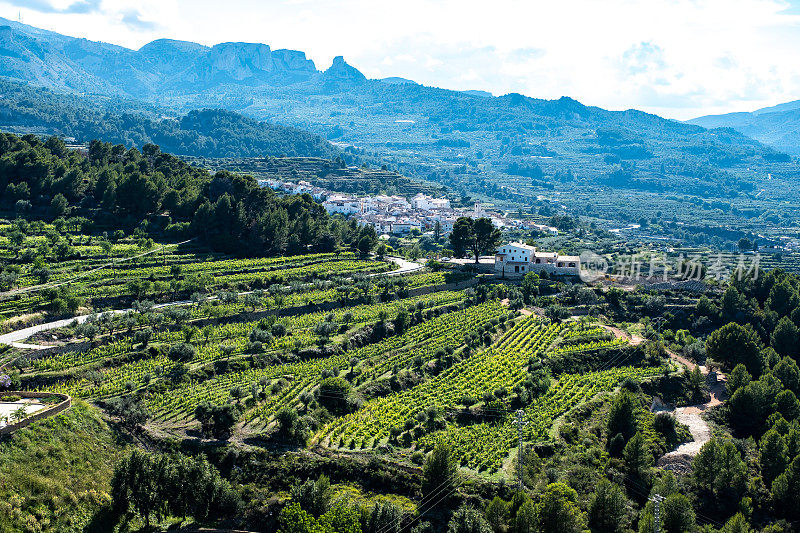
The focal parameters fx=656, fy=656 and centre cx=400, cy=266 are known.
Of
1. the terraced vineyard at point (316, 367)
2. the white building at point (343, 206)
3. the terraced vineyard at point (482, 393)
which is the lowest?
the terraced vineyard at point (482, 393)

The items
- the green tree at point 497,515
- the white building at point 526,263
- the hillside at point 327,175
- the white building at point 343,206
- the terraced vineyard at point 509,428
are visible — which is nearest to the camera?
the green tree at point 497,515

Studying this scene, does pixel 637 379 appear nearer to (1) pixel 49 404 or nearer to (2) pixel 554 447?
(2) pixel 554 447

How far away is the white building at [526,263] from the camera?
61531 mm

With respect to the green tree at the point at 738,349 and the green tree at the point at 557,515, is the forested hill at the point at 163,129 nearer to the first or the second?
the green tree at the point at 738,349

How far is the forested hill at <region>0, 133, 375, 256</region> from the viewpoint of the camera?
60688 millimetres

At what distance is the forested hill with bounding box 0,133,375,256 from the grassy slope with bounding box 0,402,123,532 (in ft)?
109

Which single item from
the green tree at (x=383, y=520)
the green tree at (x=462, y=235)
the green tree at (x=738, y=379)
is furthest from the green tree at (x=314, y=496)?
the green tree at (x=462, y=235)

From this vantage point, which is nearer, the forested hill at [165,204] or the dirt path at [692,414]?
the dirt path at [692,414]

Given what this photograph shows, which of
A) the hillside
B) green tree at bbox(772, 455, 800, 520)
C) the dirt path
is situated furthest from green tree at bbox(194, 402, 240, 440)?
the hillside

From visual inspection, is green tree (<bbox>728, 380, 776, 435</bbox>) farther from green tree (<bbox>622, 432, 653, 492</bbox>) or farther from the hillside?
the hillside

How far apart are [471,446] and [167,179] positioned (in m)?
51.5

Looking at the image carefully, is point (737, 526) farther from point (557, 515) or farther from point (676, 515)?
point (557, 515)

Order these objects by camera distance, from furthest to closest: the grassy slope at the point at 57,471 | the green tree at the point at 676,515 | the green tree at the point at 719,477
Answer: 1. the green tree at the point at 719,477
2. the green tree at the point at 676,515
3. the grassy slope at the point at 57,471

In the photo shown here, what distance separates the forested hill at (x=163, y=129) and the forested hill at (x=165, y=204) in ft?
301
